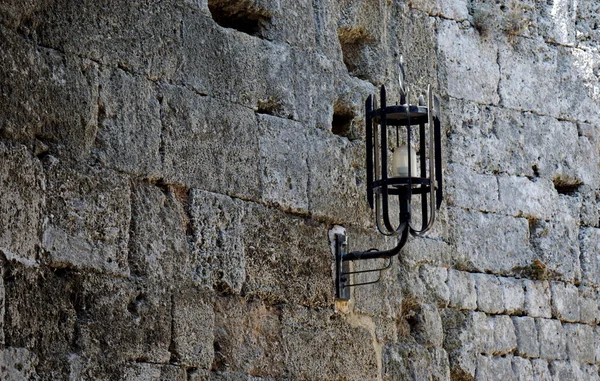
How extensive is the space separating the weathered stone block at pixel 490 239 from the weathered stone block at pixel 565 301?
0.25m

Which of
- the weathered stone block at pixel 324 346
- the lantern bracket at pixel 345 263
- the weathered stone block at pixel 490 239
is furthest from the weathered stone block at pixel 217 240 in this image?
the weathered stone block at pixel 490 239

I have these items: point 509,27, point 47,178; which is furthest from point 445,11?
point 47,178

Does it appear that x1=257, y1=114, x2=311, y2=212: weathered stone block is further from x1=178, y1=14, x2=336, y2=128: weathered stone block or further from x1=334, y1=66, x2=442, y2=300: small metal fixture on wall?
x1=334, y1=66, x2=442, y2=300: small metal fixture on wall

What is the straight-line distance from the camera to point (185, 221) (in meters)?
4.91

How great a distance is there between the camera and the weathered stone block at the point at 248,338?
4953 millimetres

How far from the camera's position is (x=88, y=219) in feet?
14.8

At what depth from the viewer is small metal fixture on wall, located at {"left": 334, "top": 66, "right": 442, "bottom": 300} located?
5.15 meters

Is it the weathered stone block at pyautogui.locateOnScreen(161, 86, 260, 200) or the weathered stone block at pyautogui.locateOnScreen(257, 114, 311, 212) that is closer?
the weathered stone block at pyautogui.locateOnScreen(161, 86, 260, 200)

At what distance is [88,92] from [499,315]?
9.61 feet

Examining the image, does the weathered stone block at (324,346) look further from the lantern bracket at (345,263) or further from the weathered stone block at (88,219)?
the weathered stone block at (88,219)

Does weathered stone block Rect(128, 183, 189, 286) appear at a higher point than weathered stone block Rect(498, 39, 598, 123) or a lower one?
lower

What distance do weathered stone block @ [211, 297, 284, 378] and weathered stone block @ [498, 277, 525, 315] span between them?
1.81 m

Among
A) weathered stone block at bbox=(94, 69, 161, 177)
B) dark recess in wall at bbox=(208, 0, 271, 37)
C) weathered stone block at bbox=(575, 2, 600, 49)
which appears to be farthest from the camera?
weathered stone block at bbox=(575, 2, 600, 49)

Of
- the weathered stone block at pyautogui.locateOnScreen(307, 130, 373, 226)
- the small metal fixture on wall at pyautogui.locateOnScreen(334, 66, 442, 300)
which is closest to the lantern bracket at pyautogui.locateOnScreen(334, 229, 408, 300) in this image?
the small metal fixture on wall at pyautogui.locateOnScreen(334, 66, 442, 300)
